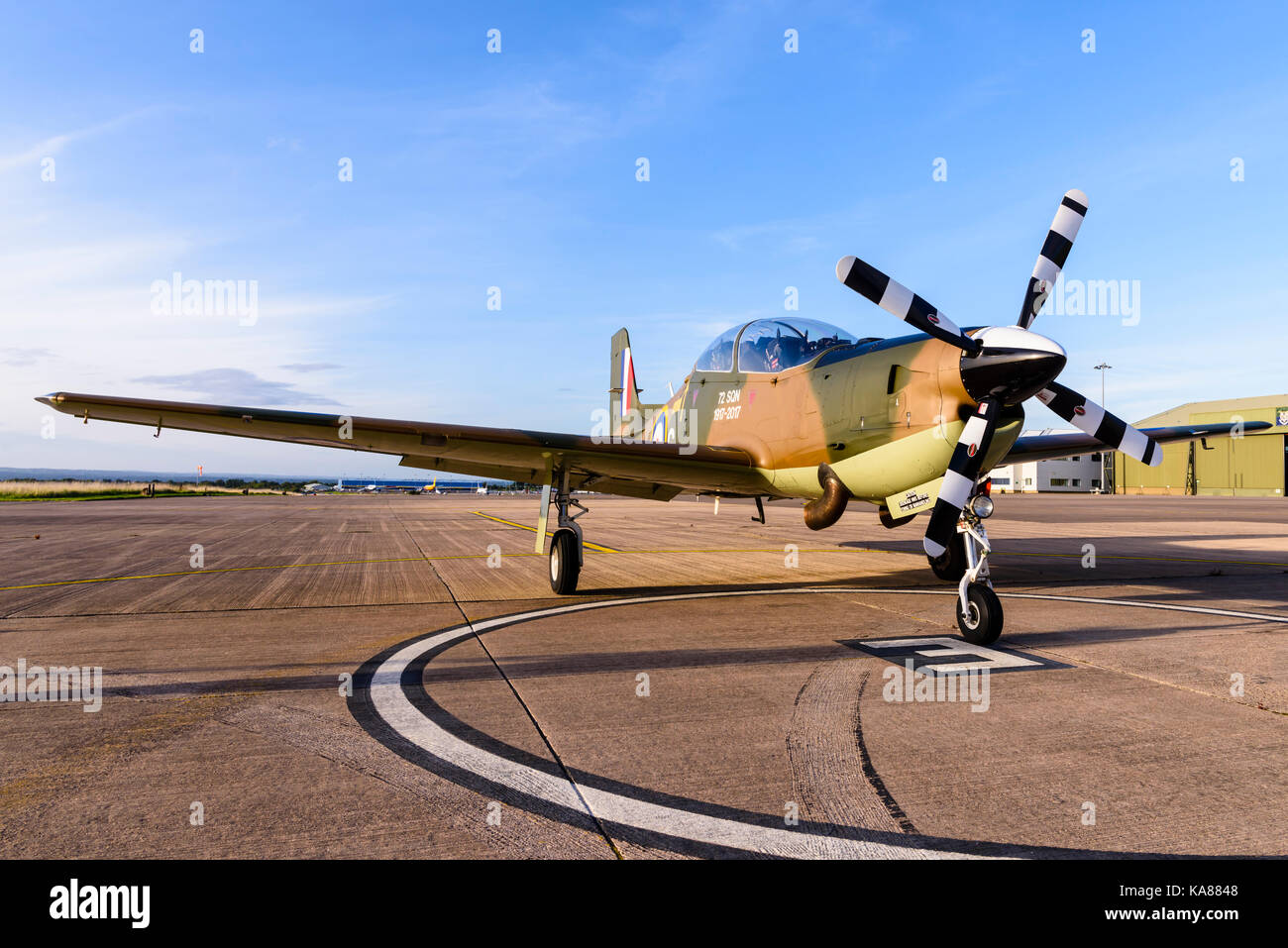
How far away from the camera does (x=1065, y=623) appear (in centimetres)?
758

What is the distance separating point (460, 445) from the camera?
31.6 ft

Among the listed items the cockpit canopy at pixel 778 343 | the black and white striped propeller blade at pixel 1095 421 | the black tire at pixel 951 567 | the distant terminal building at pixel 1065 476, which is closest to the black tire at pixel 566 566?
the cockpit canopy at pixel 778 343

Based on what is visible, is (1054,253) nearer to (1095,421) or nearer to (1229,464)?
(1095,421)

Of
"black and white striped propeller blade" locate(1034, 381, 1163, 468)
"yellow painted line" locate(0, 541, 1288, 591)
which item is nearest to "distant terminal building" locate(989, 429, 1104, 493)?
"yellow painted line" locate(0, 541, 1288, 591)

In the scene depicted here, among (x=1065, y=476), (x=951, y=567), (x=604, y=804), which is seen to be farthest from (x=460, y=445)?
(x=1065, y=476)

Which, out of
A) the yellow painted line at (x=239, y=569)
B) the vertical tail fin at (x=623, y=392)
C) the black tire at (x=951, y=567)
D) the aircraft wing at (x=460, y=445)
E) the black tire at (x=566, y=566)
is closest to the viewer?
the aircraft wing at (x=460, y=445)

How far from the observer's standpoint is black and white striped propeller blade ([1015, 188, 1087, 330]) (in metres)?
7.14

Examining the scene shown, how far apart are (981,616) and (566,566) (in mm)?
5305

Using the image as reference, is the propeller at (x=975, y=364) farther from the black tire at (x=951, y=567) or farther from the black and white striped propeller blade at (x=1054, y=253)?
the black tire at (x=951, y=567)

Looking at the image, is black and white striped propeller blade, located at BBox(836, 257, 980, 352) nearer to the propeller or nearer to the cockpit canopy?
the propeller

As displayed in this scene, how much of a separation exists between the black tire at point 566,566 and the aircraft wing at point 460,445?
115 cm

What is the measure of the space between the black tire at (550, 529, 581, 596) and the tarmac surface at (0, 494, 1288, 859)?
0.46m

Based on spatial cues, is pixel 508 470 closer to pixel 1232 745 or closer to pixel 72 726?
pixel 72 726

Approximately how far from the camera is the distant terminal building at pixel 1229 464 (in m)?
66.6
